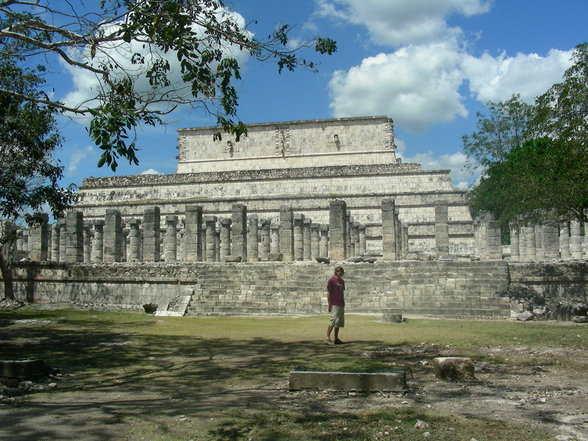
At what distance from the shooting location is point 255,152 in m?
46.2

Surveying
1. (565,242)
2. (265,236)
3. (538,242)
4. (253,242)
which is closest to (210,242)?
(265,236)

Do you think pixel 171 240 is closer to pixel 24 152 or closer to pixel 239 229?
pixel 239 229

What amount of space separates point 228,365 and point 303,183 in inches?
1203

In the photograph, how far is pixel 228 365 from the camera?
812cm

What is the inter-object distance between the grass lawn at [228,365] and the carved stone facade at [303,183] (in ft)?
64.9

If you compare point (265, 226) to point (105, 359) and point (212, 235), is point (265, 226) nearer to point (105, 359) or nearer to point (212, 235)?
point (212, 235)

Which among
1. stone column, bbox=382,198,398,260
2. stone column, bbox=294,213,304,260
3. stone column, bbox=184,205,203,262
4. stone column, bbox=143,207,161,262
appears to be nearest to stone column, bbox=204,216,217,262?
stone column, bbox=294,213,304,260

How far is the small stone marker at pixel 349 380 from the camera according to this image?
6.03m

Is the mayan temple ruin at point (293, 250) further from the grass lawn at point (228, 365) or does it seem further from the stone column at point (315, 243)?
the grass lawn at point (228, 365)

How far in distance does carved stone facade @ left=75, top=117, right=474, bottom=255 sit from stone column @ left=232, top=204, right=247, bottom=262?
483 inches

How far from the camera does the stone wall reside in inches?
613

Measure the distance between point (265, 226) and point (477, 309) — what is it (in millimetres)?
13680

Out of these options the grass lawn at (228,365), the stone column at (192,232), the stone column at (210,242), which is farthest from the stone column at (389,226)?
the stone column at (210,242)

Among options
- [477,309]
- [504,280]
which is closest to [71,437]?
[477,309]
